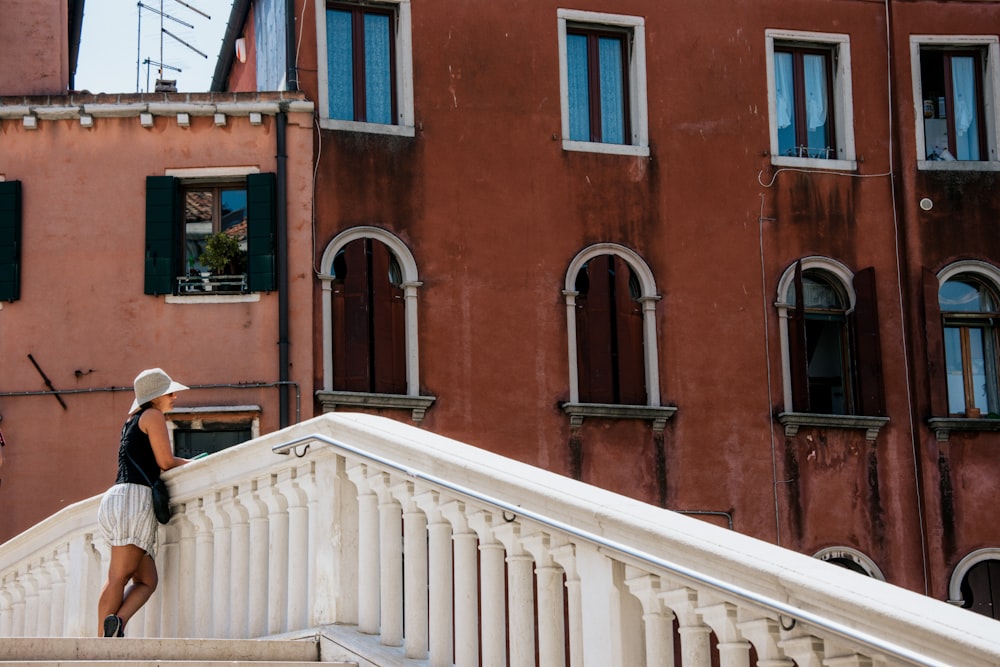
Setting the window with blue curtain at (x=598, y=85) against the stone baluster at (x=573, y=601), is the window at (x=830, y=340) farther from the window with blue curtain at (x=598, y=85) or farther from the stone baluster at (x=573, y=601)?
the stone baluster at (x=573, y=601)

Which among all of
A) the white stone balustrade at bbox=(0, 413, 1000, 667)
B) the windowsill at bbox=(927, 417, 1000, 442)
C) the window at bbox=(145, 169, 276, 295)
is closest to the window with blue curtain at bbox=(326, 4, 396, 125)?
the window at bbox=(145, 169, 276, 295)

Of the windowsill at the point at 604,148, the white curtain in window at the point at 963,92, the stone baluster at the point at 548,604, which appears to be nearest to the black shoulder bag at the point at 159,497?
the stone baluster at the point at 548,604

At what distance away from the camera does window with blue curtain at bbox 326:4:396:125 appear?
60.8 feet

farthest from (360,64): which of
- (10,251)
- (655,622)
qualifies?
(655,622)

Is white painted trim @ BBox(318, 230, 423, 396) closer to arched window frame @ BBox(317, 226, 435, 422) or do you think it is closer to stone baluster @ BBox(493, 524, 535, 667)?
arched window frame @ BBox(317, 226, 435, 422)

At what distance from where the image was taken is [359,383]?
57.6ft

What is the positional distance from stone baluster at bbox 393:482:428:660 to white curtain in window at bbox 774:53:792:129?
15.3 m

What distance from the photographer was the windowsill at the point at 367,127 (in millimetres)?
18141

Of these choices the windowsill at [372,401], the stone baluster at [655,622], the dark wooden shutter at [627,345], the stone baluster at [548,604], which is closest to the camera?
the stone baluster at [655,622]

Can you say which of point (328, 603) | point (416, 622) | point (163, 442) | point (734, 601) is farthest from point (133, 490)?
point (734, 601)

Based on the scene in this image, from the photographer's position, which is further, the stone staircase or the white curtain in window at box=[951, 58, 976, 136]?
the white curtain in window at box=[951, 58, 976, 136]

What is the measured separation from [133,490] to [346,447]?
157 cm

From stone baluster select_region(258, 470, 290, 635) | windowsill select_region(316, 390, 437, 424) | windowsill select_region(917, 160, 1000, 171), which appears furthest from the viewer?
windowsill select_region(917, 160, 1000, 171)

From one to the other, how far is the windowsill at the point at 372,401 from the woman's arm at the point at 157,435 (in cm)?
975
